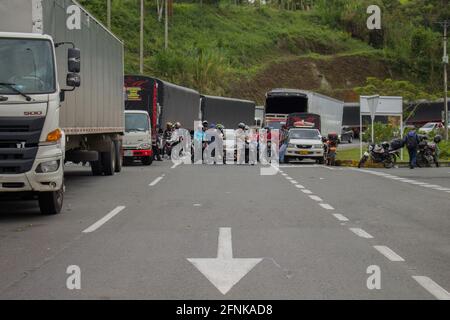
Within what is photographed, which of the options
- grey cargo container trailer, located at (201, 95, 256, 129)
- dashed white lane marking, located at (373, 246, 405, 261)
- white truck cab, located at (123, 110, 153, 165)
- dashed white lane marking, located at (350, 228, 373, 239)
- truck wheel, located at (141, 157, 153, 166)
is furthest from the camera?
grey cargo container trailer, located at (201, 95, 256, 129)

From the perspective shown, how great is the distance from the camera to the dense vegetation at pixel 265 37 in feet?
261

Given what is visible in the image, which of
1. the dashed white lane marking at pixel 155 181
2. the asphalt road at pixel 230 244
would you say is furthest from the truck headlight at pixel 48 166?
the dashed white lane marking at pixel 155 181

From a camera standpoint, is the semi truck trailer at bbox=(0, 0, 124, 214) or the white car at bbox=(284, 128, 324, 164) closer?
the semi truck trailer at bbox=(0, 0, 124, 214)

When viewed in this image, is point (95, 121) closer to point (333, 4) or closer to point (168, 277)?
point (168, 277)

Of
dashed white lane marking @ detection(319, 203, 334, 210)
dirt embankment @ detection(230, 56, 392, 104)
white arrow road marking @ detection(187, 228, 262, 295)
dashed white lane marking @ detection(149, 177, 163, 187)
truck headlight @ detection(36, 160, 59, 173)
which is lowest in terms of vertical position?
dashed white lane marking @ detection(149, 177, 163, 187)

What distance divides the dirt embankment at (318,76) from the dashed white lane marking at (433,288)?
8074 cm

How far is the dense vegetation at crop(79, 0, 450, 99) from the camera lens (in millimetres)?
79688

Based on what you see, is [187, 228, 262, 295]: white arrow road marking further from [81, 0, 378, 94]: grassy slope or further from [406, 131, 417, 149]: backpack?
[81, 0, 378, 94]: grassy slope

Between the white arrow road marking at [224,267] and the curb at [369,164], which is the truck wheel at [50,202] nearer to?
the white arrow road marking at [224,267]

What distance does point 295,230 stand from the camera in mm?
12109

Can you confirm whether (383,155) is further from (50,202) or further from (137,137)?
(50,202)

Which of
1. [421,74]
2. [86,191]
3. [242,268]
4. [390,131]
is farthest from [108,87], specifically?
[421,74]

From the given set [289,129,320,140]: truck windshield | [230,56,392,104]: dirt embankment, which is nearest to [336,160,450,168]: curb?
[289,129,320,140]: truck windshield

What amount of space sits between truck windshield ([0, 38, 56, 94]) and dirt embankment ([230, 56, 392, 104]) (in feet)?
246
